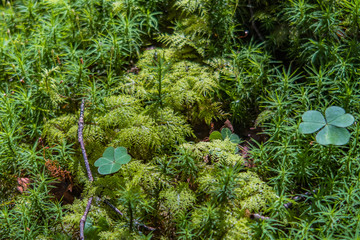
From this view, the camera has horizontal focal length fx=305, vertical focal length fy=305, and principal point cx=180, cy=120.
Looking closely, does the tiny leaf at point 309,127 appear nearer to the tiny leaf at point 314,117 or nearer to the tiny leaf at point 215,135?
the tiny leaf at point 314,117

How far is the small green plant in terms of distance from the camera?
2.90m

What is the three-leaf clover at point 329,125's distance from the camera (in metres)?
2.43

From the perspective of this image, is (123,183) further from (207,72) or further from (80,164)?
(207,72)

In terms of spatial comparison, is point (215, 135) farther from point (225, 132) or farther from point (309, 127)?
point (309, 127)

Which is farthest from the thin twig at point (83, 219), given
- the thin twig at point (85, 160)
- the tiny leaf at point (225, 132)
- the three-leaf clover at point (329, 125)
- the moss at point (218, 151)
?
the three-leaf clover at point (329, 125)

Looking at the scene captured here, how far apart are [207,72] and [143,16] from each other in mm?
1126

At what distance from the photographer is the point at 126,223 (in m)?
2.39

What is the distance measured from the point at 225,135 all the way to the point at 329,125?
93cm

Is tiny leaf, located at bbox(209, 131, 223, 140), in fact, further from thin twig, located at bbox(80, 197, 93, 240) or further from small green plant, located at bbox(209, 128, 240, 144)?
thin twig, located at bbox(80, 197, 93, 240)

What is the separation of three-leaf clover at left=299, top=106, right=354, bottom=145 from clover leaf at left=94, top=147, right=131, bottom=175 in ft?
4.99

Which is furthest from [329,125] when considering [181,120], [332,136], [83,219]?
[83,219]

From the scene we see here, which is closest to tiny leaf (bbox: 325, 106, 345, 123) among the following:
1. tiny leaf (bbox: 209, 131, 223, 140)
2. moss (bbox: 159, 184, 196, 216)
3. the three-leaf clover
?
the three-leaf clover

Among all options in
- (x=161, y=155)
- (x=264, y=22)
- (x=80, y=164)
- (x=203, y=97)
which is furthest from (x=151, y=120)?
(x=264, y=22)

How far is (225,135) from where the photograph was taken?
2996 millimetres
